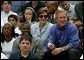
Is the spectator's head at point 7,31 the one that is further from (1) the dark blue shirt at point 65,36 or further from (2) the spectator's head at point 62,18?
(2) the spectator's head at point 62,18

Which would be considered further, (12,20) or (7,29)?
(12,20)

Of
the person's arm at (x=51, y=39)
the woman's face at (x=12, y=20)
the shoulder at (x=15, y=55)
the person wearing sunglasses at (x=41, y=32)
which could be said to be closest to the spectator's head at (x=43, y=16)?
the person wearing sunglasses at (x=41, y=32)

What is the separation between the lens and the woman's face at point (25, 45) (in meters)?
5.86

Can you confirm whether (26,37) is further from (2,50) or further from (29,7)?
(29,7)

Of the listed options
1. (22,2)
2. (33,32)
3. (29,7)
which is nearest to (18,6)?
(22,2)

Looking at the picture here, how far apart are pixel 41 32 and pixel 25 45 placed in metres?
0.70

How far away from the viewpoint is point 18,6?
26.3ft

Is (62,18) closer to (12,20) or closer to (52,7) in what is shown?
(52,7)

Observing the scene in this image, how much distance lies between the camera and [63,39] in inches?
243

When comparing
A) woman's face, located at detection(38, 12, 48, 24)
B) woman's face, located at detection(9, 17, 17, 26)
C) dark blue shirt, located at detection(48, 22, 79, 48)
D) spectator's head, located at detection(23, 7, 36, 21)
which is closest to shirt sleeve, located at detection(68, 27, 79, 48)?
dark blue shirt, located at detection(48, 22, 79, 48)

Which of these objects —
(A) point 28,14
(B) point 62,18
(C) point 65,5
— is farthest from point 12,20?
(B) point 62,18

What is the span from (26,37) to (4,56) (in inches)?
17.2

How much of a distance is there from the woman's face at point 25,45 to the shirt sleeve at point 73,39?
0.58 meters

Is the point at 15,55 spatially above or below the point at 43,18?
below
